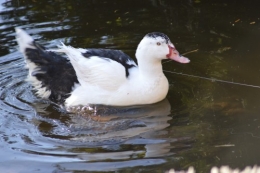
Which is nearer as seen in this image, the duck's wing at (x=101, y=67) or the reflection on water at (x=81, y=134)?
the reflection on water at (x=81, y=134)

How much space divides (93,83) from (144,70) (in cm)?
55

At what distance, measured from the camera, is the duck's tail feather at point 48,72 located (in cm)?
563

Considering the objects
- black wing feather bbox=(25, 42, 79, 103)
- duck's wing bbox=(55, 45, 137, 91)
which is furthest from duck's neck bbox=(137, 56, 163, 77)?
black wing feather bbox=(25, 42, 79, 103)

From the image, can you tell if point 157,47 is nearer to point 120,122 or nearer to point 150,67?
point 150,67

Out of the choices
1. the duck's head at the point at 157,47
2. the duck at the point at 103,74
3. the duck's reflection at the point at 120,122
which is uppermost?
the duck's head at the point at 157,47

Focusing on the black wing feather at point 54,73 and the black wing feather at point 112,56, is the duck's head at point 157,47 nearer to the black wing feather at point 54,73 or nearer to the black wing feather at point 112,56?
the black wing feather at point 112,56

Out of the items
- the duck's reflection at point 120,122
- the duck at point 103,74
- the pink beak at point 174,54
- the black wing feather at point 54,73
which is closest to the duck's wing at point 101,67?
the duck at point 103,74

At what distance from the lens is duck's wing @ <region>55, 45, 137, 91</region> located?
17.5ft

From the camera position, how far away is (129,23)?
7.73m

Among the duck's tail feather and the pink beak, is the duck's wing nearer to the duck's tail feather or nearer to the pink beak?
the duck's tail feather

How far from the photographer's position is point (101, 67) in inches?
212

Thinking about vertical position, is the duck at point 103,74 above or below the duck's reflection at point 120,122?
above

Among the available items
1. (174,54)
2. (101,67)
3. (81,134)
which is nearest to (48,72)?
(101,67)

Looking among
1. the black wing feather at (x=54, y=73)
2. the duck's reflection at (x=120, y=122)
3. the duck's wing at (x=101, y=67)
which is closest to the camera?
the duck's reflection at (x=120, y=122)
